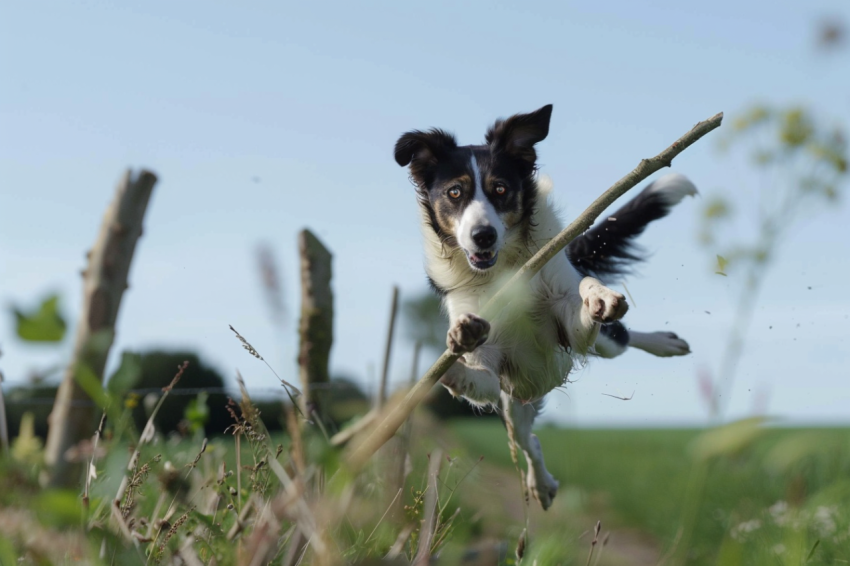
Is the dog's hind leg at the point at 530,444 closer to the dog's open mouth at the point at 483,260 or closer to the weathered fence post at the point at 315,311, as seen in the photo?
the dog's open mouth at the point at 483,260

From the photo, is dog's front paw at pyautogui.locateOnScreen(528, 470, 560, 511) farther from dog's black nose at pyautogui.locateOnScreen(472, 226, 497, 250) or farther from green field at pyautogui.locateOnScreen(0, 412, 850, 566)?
dog's black nose at pyautogui.locateOnScreen(472, 226, 497, 250)

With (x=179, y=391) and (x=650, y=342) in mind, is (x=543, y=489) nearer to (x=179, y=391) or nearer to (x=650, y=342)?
(x=650, y=342)

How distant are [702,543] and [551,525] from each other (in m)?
4.27

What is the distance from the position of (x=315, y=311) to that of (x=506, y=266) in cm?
226

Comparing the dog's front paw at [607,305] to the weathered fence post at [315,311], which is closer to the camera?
the dog's front paw at [607,305]

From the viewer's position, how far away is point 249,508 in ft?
7.47

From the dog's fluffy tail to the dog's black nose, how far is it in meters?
1.49

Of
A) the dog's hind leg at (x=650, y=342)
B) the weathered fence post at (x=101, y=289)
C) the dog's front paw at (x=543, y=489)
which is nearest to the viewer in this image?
the dog's hind leg at (x=650, y=342)

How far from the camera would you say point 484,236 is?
352 centimetres

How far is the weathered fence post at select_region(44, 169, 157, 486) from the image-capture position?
506cm

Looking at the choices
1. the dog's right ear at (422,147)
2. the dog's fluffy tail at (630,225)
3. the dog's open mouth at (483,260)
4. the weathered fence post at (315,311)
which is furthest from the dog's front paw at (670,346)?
the weathered fence post at (315,311)

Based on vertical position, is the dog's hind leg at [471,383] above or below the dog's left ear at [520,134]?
below

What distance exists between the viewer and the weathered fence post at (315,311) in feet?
18.9

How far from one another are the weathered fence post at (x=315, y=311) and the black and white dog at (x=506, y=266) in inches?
68.8
